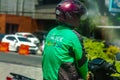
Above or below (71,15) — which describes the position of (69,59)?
below

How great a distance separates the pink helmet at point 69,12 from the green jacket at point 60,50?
7cm

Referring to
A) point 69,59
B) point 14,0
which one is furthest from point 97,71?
point 14,0

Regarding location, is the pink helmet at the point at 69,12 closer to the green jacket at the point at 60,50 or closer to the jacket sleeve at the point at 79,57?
the green jacket at the point at 60,50

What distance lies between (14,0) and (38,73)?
54873 mm

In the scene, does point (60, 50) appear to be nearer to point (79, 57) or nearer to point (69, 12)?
point (79, 57)

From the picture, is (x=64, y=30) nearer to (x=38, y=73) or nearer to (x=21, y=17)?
A: (x=38, y=73)

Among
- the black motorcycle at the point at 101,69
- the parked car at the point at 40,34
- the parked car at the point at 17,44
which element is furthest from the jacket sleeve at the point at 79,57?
the parked car at the point at 40,34

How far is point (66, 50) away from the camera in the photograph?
3.99 m

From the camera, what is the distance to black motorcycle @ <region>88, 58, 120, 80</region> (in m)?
4.95

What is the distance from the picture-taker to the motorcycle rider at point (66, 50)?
3.97 meters

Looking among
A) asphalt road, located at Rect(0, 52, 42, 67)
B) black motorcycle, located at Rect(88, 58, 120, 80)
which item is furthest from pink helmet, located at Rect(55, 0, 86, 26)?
asphalt road, located at Rect(0, 52, 42, 67)

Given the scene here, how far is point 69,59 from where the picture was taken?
3979 millimetres

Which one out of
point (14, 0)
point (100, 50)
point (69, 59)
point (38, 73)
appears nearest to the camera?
point (69, 59)

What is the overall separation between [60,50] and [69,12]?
0.34m
